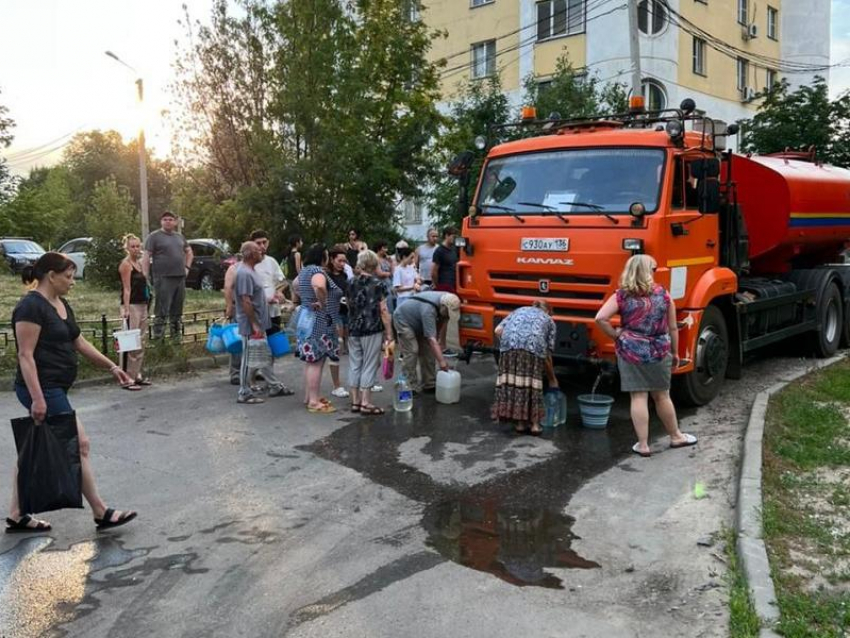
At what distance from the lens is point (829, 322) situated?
1152 centimetres

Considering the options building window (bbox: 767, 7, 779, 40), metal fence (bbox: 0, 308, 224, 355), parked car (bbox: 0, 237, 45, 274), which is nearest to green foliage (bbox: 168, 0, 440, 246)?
metal fence (bbox: 0, 308, 224, 355)

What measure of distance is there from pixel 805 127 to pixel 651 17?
11.1m

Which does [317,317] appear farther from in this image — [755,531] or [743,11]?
[743,11]

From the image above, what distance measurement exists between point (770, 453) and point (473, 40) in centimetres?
2755

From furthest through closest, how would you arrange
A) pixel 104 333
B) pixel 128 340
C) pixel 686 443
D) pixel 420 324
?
pixel 104 333, pixel 128 340, pixel 420 324, pixel 686 443

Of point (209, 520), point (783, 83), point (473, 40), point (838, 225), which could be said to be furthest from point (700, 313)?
point (473, 40)

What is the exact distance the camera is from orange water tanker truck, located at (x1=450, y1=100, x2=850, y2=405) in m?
7.50

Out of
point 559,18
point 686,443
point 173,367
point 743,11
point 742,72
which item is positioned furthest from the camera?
point 742,72

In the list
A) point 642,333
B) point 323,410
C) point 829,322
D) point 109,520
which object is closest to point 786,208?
point 829,322

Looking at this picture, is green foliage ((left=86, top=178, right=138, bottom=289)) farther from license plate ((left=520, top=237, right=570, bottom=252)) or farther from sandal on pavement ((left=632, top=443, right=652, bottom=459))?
sandal on pavement ((left=632, top=443, right=652, bottom=459))

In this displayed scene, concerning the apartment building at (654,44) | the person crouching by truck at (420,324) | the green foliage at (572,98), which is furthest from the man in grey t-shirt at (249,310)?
the apartment building at (654,44)

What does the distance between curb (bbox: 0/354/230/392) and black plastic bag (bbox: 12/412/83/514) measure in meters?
4.88

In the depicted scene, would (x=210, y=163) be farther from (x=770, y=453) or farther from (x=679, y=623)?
(x=679, y=623)

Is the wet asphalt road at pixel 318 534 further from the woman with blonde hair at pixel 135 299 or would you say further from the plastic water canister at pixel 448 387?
the woman with blonde hair at pixel 135 299
